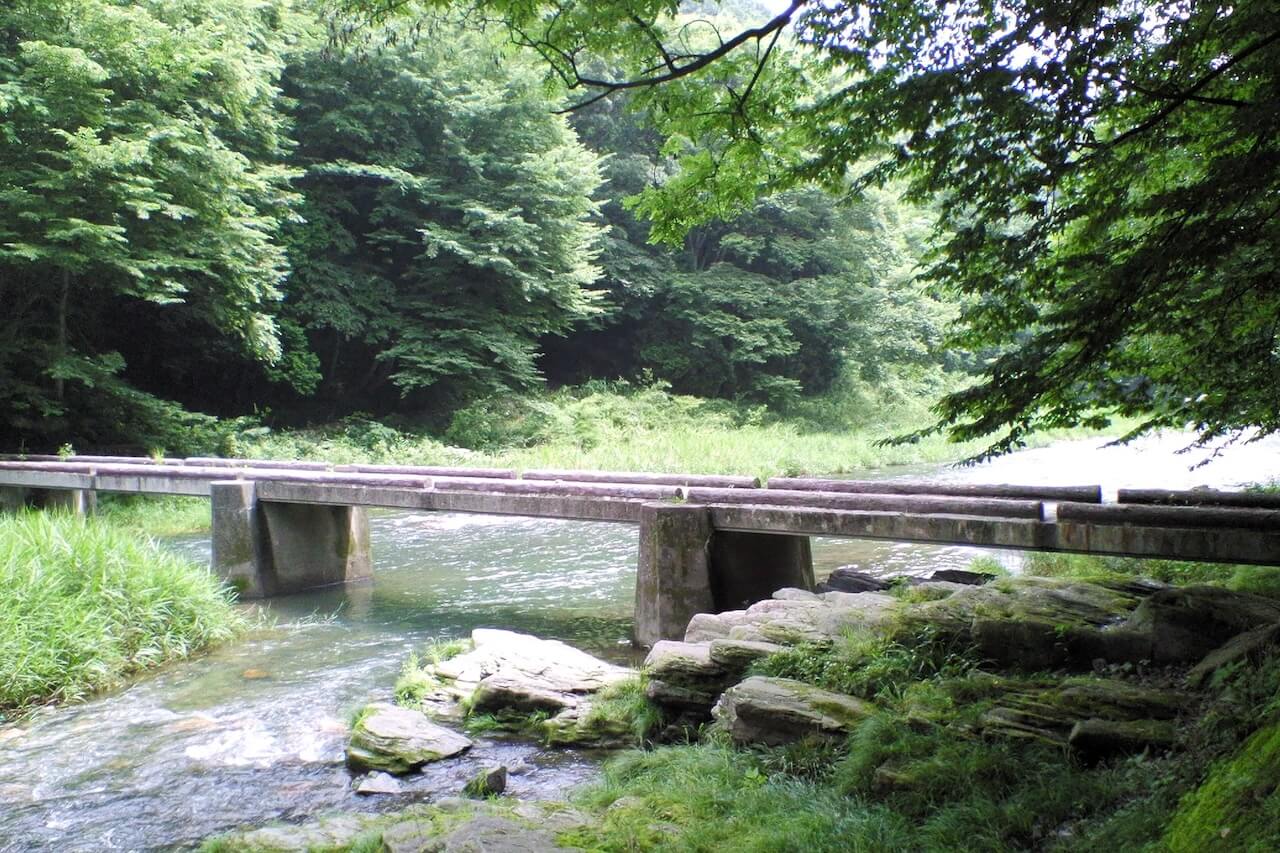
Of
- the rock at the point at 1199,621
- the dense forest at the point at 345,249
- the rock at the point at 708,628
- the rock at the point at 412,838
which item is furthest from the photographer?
the dense forest at the point at 345,249

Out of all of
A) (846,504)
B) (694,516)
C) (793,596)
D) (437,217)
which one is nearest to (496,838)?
(793,596)

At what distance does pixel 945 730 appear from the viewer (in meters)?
4.97

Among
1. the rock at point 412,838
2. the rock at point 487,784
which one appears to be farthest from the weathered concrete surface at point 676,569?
the rock at point 412,838

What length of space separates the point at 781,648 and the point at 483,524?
1141cm

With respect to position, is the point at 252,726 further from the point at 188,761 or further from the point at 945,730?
the point at 945,730

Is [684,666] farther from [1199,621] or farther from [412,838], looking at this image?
[1199,621]

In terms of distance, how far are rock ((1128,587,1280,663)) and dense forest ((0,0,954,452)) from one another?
4.31 m

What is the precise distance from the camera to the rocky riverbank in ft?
12.8

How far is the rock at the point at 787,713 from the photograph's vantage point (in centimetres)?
552

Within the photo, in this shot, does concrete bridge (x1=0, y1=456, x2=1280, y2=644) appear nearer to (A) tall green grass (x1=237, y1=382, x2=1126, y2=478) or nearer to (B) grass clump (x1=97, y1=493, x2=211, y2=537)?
(B) grass clump (x1=97, y1=493, x2=211, y2=537)

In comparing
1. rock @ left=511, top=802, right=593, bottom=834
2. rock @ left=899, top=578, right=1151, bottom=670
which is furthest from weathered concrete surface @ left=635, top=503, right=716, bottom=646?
rock @ left=511, top=802, right=593, bottom=834

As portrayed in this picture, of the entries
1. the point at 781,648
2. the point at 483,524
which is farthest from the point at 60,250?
the point at 781,648

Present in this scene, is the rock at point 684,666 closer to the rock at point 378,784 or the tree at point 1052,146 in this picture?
the rock at point 378,784

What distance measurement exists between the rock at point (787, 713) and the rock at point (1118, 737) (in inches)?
49.0
